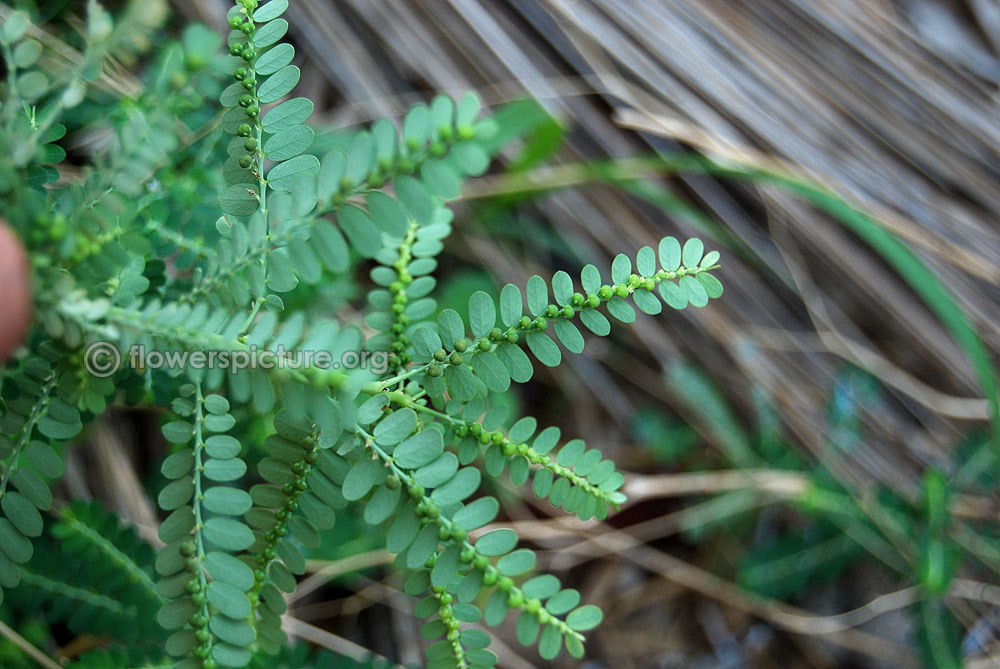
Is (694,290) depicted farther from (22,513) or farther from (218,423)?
(22,513)

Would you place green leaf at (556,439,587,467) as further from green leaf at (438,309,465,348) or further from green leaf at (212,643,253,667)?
green leaf at (212,643,253,667)

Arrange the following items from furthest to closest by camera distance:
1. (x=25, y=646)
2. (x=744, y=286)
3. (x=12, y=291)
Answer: (x=744, y=286)
(x=25, y=646)
(x=12, y=291)

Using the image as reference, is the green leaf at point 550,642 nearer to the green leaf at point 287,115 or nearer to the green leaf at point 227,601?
the green leaf at point 227,601

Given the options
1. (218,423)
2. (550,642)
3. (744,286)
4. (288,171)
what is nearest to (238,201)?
(288,171)

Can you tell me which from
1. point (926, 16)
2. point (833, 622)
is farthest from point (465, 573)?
point (926, 16)

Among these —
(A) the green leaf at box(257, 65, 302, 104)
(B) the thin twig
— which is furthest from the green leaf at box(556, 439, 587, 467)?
(B) the thin twig

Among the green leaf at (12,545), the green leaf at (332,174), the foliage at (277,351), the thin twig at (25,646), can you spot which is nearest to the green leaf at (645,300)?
the foliage at (277,351)
